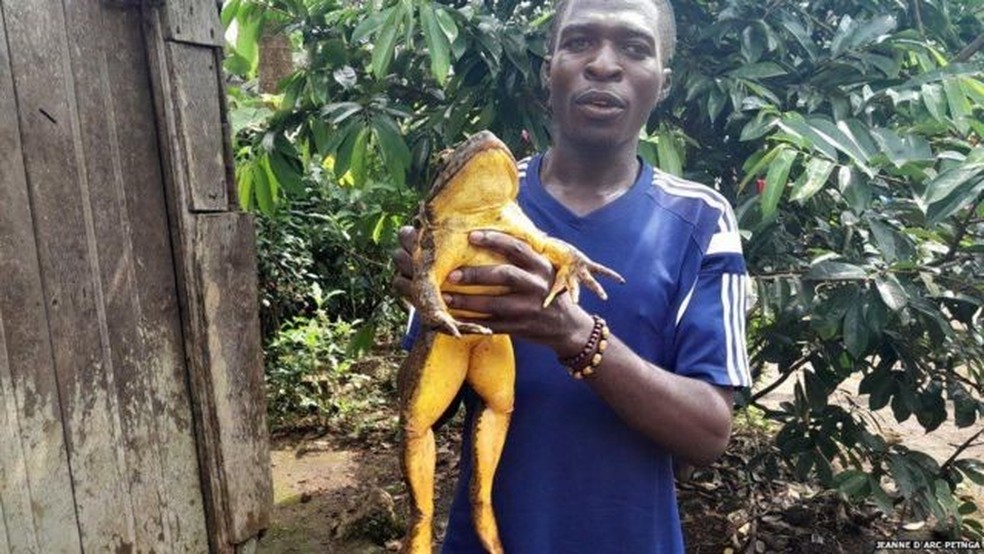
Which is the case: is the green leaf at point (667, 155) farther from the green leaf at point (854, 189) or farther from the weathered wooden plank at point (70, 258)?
the weathered wooden plank at point (70, 258)

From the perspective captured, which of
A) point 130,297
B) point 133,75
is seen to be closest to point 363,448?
point 130,297

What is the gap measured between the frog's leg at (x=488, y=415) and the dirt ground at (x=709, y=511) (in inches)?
92.8

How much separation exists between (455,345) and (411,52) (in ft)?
5.77

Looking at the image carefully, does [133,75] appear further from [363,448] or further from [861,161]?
[363,448]

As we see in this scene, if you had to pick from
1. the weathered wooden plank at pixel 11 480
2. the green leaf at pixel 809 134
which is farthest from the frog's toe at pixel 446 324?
the weathered wooden plank at pixel 11 480

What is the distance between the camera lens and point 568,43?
148 cm

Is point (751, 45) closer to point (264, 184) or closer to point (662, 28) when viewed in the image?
point (662, 28)

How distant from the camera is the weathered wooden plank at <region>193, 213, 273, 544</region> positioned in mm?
2402

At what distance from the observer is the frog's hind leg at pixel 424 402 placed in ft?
4.28

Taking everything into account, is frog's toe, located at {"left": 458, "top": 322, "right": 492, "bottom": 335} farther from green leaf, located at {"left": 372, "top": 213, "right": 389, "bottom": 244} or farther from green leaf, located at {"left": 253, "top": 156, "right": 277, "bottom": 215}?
green leaf, located at {"left": 372, "top": 213, "right": 389, "bottom": 244}

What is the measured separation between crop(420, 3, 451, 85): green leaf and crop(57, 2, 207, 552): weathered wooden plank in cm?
86

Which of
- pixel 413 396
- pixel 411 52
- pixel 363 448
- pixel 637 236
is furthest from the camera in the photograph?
pixel 363 448

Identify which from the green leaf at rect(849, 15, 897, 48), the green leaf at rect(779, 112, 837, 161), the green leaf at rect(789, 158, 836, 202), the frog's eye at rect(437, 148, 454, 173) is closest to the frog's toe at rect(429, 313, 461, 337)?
the frog's eye at rect(437, 148, 454, 173)

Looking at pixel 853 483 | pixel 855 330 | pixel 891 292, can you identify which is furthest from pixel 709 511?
pixel 891 292
